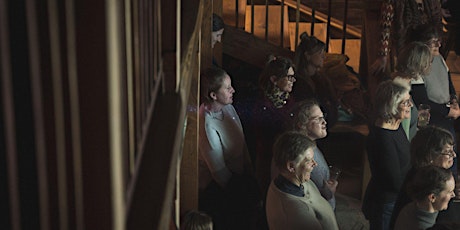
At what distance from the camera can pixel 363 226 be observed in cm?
540

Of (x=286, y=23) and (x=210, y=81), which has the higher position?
(x=210, y=81)

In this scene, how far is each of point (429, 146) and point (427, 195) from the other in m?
0.58

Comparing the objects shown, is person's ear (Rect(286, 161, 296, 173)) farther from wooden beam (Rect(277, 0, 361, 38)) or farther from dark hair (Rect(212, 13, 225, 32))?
wooden beam (Rect(277, 0, 361, 38))

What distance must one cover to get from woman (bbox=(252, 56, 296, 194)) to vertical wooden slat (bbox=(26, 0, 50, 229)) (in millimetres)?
3895

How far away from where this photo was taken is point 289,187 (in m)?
3.63

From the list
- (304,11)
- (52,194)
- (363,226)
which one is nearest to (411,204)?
(363,226)

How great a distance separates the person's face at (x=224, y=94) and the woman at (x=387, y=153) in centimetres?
84

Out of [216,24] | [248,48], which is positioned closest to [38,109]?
[216,24]

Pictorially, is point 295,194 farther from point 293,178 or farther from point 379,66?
point 379,66

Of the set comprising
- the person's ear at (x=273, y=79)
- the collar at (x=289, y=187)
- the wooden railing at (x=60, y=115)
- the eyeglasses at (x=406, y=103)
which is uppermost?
the wooden railing at (x=60, y=115)

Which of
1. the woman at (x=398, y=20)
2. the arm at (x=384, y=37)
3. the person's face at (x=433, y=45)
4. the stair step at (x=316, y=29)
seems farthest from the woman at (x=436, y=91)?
the stair step at (x=316, y=29)

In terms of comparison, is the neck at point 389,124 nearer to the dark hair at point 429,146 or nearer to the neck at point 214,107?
the dark hair at point 429,146

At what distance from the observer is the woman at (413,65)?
16.9 ft

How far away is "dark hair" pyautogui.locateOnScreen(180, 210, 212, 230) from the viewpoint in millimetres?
3318
